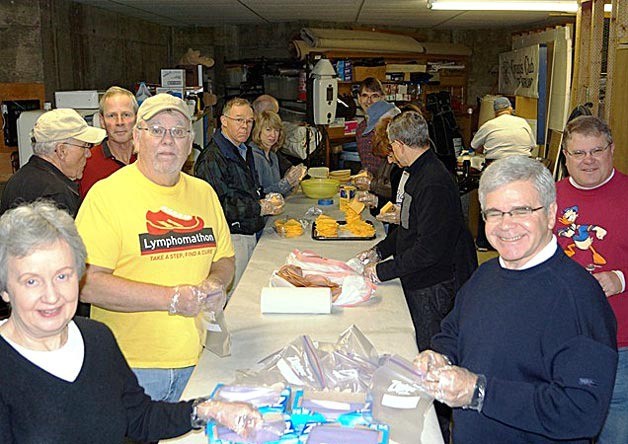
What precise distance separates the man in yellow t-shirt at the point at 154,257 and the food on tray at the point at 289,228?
5.46 feet

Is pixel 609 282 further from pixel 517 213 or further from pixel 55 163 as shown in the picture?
pixel 55 163

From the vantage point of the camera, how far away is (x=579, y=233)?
2.64 m

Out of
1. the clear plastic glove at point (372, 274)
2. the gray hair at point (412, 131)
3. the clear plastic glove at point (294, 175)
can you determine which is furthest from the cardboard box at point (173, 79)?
the clear plastic glove at point (372, 274)

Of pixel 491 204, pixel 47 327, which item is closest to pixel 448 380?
pixel 491 204

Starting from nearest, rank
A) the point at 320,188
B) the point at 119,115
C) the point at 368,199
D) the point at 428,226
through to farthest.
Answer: the point at 428,226, the point at 119,115, the point at 368,199, the point at 320,188

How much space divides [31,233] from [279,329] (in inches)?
52.6

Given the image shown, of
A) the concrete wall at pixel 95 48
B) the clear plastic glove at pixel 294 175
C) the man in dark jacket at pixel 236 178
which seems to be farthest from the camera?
the concrete wall at pixel 95 48

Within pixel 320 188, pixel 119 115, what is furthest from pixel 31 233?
pixel 320 188

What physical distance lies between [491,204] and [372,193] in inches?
125

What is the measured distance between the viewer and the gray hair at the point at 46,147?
3.32 meters

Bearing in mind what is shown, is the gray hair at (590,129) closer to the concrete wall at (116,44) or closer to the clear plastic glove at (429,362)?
the clear plastic glove at (429,362)

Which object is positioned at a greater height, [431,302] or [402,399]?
[402,399]

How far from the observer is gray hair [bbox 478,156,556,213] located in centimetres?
180

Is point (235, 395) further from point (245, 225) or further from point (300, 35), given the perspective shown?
point (300, 35)
